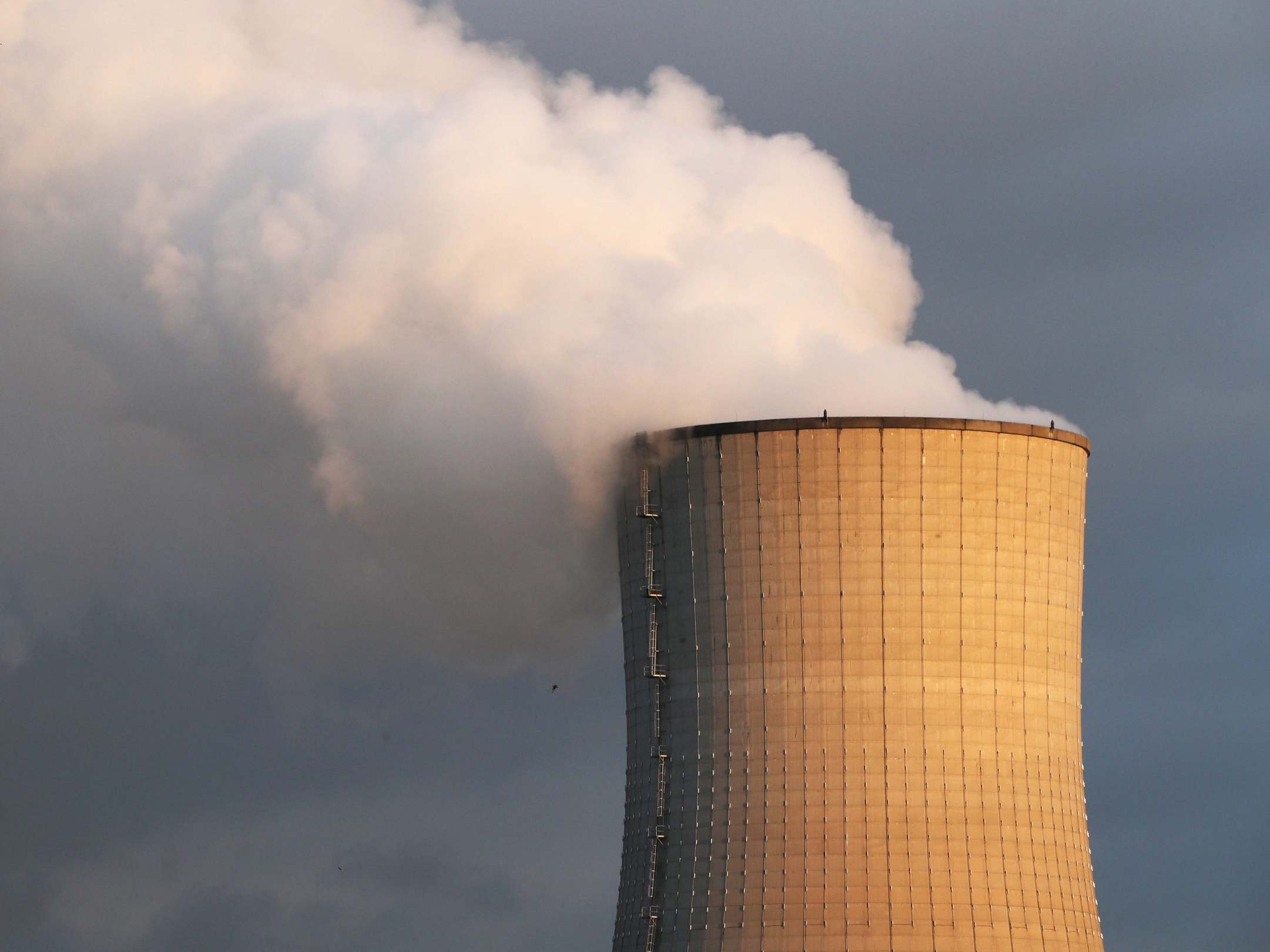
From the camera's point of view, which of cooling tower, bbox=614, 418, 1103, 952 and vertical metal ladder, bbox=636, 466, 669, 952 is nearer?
cooling tower, bbox=614, 418, 1103, 952

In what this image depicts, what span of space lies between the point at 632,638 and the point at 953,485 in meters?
5.66

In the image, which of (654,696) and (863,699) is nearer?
(863,699)

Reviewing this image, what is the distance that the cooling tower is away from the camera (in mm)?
44500

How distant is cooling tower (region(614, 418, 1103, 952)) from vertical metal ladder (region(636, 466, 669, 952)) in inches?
1.4

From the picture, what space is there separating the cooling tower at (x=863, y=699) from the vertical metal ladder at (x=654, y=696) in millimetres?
36

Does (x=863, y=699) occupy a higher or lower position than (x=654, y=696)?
lower

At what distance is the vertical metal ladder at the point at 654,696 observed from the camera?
4594cm

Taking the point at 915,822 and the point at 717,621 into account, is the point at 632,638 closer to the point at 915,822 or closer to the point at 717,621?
the point at 717,621

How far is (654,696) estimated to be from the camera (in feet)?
153

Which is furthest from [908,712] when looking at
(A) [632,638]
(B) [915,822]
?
(A) [632,638]

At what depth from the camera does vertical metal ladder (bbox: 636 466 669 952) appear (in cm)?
4594

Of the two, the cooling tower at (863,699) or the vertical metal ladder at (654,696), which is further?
the vertical metal ladder at (654,696)

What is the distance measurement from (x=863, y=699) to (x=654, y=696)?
341cm

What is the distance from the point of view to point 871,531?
45.4 metres
